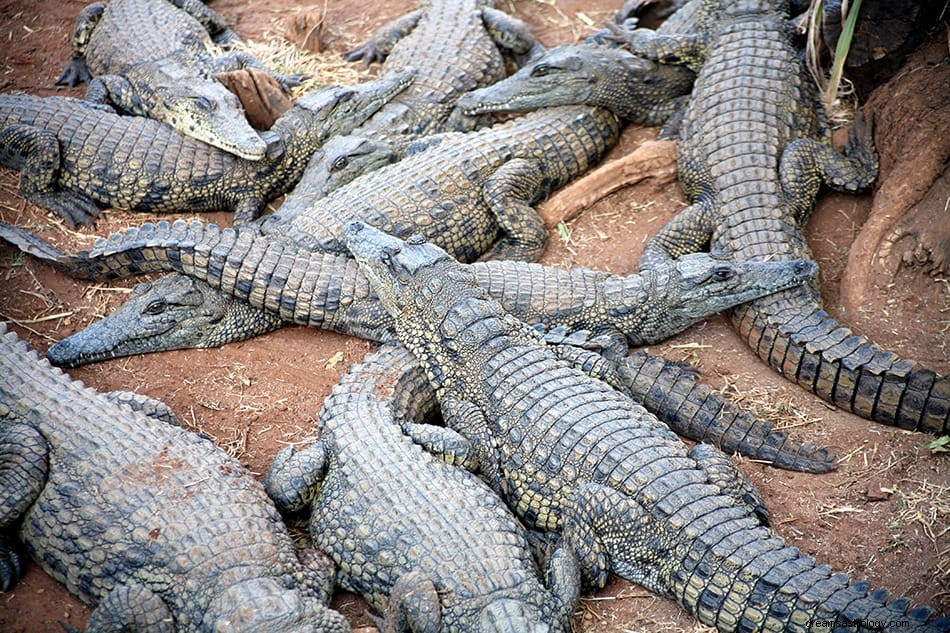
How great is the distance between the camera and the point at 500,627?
3.34 meters

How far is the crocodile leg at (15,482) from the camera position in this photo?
390cm

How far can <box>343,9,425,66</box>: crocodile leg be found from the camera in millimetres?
7309

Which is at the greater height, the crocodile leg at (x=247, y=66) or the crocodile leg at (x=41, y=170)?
the crocodile leg at (x=247, y=66)

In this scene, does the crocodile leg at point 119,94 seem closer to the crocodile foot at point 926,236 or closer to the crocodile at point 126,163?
the crocodile at point 126,163

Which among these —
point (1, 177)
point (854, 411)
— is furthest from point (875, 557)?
point (1, 177)

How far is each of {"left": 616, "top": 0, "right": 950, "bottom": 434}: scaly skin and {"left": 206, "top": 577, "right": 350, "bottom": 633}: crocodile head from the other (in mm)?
2600

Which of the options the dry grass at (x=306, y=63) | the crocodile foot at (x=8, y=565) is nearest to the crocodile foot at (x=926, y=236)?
the dry grass at (x=306, y=63)

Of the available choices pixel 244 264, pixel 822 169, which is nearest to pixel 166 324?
pixel 244 264

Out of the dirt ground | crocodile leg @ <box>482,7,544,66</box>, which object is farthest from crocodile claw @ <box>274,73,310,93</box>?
crocodile leg @ <box>482,7,544,66</box>

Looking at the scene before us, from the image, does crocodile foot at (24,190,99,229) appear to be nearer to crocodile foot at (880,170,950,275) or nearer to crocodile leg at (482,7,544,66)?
crocodile leg at (482,7,544,66)

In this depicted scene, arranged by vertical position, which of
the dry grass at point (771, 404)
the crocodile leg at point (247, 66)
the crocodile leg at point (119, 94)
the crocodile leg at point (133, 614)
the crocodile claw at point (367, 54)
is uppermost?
the crocodile claw at point (367, 54)

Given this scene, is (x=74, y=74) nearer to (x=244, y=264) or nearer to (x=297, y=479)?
(x=244, y=264)

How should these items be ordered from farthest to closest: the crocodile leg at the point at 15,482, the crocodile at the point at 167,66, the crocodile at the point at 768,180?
the crocodile at the point at 167,66, the crocodile at the point at 768,180, the crocodile leg at the point at 15,482

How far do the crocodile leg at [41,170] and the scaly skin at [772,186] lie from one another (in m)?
3.67
